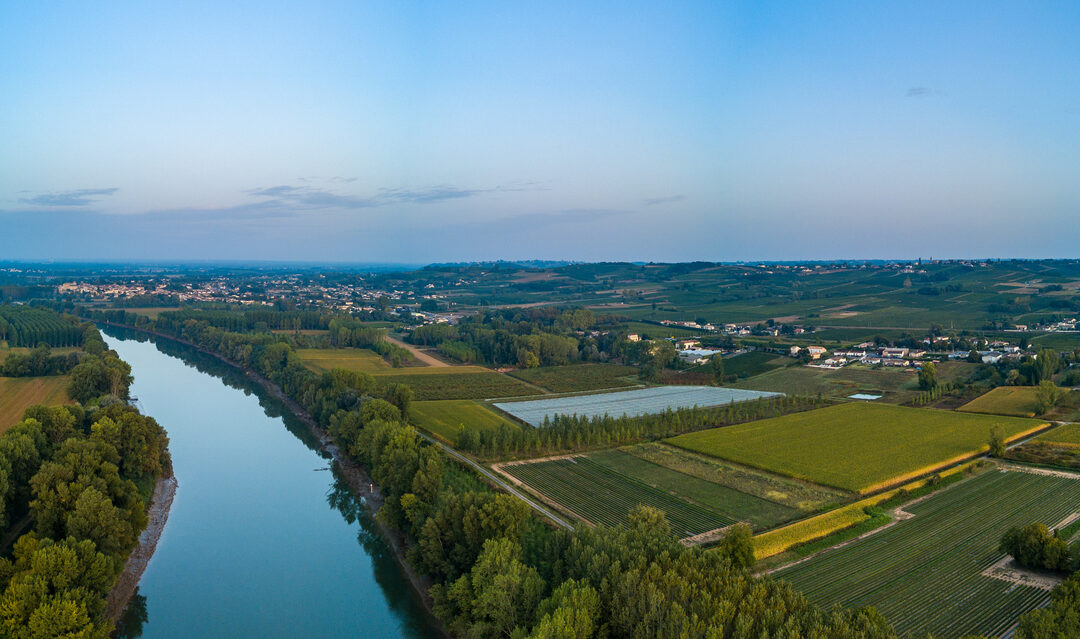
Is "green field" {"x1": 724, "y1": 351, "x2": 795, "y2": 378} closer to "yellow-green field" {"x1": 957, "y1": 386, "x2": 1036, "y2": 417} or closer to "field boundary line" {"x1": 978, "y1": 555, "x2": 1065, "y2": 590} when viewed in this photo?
"yellow-green field" {"x1": 957, "y1": 386, "x2": 1036, "y2": 417}

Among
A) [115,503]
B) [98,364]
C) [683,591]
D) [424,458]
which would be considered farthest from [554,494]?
[98,364]

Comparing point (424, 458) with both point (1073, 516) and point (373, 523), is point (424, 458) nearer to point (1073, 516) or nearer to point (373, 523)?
point (373, 523)

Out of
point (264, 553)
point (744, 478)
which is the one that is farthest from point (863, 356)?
point (264, 553)

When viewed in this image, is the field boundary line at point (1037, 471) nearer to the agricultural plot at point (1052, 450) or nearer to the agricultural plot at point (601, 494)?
the agricultural plot at point (1052, 450)

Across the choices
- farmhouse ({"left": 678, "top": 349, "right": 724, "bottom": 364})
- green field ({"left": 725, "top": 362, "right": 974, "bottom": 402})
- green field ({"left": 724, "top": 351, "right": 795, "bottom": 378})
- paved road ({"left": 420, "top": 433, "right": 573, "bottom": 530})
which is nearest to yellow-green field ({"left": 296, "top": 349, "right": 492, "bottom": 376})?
farmhouse ({"left": 678, "top": 349, "right": 724, "bottom": 364})

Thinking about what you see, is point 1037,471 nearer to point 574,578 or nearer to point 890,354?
point 574,578

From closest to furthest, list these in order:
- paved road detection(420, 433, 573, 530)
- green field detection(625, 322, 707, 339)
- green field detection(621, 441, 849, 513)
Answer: paved road detection(420, 433, 573, 530)
green field detection(621, 441, 849, 513)
green field detection(625, 322, 707, 339)
